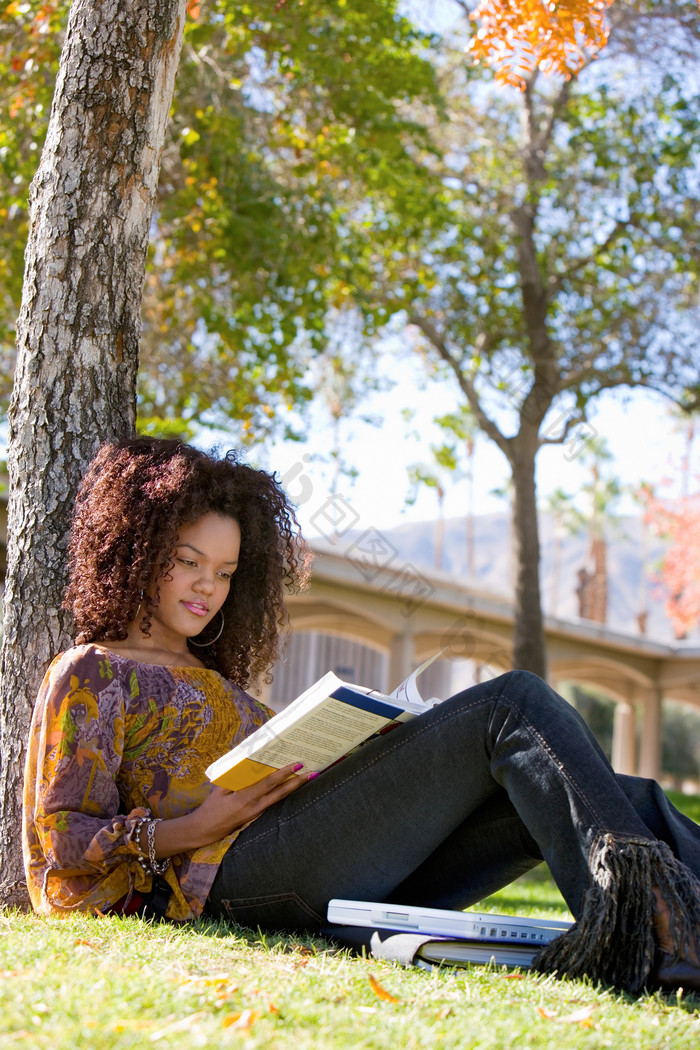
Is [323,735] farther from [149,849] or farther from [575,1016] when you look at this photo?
[575,1016]

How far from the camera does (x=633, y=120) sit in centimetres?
1087

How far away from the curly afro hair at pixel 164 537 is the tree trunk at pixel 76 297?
0.57 feet

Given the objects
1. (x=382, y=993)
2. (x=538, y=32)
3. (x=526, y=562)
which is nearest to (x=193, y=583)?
(x=382, y=993)

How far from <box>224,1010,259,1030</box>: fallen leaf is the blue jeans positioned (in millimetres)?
795

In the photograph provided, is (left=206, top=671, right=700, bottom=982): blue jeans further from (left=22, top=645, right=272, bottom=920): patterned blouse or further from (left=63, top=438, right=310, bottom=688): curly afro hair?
(left=63, top=438, right=310, bottom=688): curly afro hair


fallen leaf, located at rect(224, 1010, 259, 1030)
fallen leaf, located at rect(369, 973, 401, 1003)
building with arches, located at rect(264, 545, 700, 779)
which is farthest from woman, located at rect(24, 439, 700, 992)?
building with arches, located at rect(264, 545, 700, 779)

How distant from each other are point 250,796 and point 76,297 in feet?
6.02

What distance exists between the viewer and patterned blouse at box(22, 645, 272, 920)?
8.64 ft

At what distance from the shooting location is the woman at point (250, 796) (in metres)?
2.23

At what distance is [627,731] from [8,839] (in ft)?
95.0

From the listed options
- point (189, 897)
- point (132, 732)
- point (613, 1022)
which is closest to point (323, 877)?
point (189, 897)

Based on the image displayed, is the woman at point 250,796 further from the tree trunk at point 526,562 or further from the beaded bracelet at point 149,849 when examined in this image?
the tree trunk at point 526,562

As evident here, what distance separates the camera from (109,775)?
2697 mm

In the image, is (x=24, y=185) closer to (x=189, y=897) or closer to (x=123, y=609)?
(x=123, y=609)
